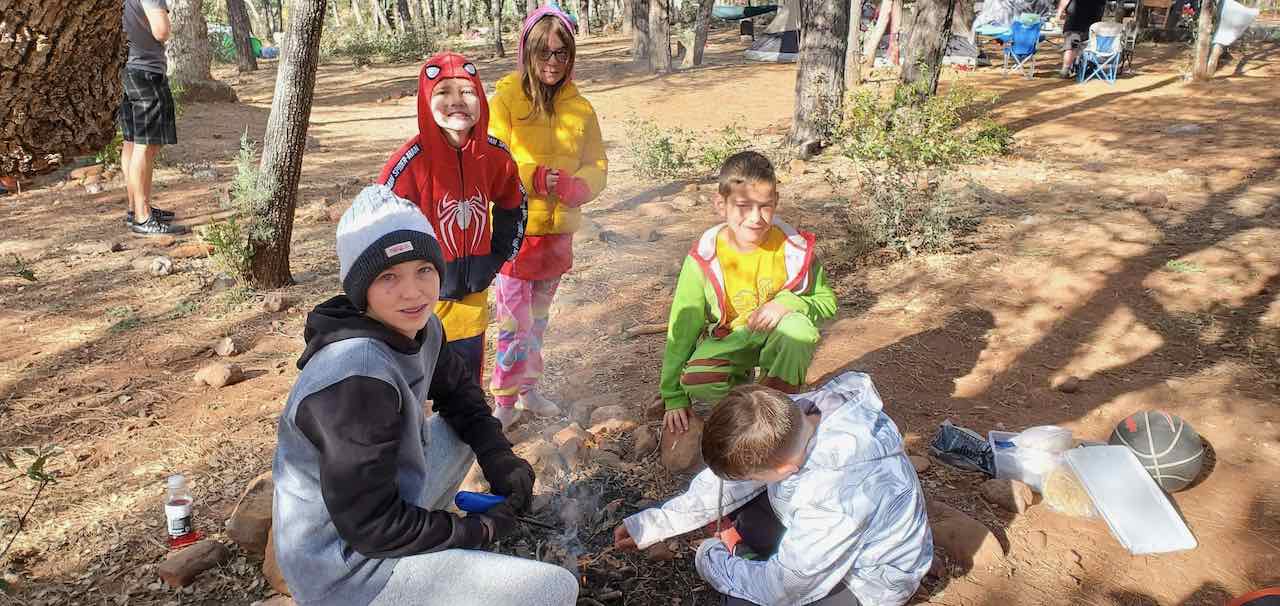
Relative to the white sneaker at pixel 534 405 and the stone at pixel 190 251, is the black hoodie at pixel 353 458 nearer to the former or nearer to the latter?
the white sneaker at pixel 534 405

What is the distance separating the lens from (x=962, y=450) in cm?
320

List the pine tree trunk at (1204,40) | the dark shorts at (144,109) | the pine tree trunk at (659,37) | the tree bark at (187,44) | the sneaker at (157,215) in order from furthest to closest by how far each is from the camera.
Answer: the pine tree trunk at (659,37), the tree bark at (187,44), the pine tree trunk at (1204,40), the sneaker at (157,215), the dark shorts at (144,109)

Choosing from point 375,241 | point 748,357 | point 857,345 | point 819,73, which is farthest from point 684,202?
point 375,241

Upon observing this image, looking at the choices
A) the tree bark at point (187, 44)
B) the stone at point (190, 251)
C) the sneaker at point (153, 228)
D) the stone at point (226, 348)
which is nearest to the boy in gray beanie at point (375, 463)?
the stone at point (226, 348)

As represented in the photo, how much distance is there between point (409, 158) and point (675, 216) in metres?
4.12

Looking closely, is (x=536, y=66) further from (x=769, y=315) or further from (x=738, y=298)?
(x=769, y=315)

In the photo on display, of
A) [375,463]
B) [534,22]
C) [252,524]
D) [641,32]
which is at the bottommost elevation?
[252,524]

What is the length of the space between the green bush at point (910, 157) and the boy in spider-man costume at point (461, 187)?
126 inches

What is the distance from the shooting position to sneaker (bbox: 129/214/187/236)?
6.00m

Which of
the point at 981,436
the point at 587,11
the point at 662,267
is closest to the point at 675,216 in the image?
the point at 662,267

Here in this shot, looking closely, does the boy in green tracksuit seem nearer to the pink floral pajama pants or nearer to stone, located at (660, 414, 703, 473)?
stone, located at (660, 414, 703, 473)

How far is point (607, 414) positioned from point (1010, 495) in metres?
1.66

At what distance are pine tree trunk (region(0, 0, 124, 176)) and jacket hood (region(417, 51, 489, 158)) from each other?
35.4 inches

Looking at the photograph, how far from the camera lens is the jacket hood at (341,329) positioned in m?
1.83
